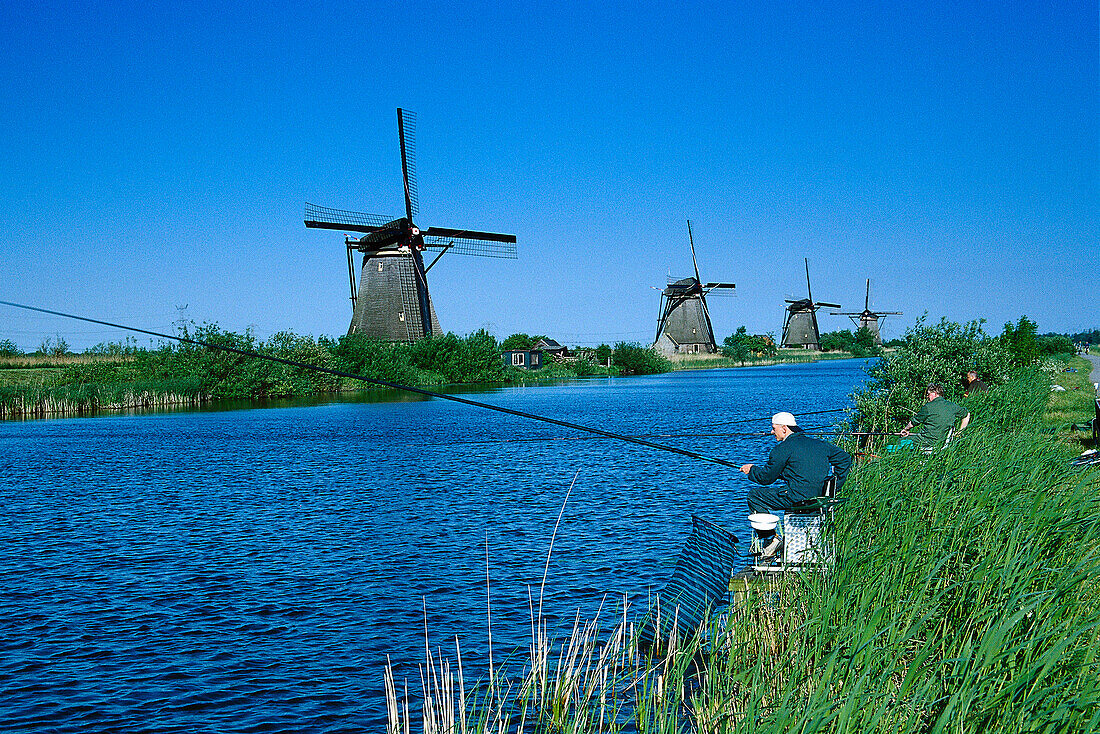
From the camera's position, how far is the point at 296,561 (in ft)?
38.1

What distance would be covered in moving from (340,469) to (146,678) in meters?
13.2

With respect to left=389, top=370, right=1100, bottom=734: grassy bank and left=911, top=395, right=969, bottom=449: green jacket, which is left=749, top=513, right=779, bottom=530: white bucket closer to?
left=389, top=370, right=1100, bottom=734: grassy bank

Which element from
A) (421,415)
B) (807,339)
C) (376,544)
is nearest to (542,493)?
(376,544)

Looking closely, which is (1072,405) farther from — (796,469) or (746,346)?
(746,346)

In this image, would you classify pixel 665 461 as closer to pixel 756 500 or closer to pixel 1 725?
pixel 756 500

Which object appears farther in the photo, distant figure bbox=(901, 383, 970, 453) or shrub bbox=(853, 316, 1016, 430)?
shrub bbox=(853, 316, 1016, 430)

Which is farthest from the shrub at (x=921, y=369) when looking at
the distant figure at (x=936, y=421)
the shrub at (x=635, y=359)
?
the shrub at (x=635, y=359)

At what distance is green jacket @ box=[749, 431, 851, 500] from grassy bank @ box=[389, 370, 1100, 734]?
1.15 ft

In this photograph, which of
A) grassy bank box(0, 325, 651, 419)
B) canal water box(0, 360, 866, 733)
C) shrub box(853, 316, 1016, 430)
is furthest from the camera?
grassy bank box(0, 325, 651, 419)

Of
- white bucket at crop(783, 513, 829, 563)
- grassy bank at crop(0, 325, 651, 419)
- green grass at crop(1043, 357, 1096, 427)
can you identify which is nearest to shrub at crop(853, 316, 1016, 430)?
green grass at crop(1043, 357, 1096, 427)

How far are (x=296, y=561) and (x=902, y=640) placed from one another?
9011 mm

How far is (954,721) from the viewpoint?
153 inches

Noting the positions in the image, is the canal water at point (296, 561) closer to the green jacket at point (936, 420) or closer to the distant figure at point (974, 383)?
the green jacket at point (936, 420)

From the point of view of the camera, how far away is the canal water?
7.30m
